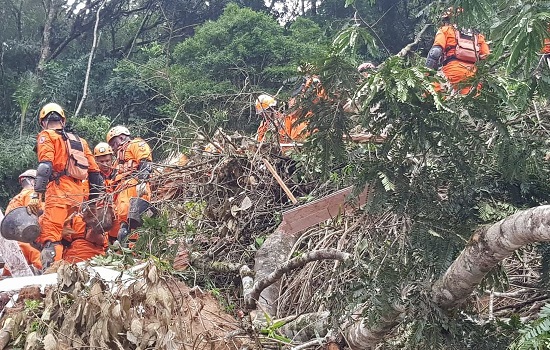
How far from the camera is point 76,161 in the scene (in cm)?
674

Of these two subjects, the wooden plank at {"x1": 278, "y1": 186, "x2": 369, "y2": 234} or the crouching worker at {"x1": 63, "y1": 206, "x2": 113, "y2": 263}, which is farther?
the crouching worker at {"x1": 63, "y1": 206, "x2": 113, "y2": 263}

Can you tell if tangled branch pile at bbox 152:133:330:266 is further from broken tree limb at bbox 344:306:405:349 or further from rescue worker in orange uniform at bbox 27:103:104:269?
broken tree limb at bbox 344:306:405:349

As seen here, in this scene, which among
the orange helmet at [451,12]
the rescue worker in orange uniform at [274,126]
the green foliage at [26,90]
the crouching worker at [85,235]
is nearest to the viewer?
the orange helmet at [451,12]

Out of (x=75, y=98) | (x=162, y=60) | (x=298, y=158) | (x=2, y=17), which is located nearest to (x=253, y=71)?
(x=162, y=60)

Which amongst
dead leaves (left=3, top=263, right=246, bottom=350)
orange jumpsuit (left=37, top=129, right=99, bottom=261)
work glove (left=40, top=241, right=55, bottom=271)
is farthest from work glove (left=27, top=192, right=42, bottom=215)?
dead leaves (left=3, top=263, right=246, bottom=350)

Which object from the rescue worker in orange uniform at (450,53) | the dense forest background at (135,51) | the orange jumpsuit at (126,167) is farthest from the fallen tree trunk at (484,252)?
the dense forest background at (135,51)

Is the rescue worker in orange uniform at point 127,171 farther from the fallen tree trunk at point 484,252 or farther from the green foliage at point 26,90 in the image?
the green foliage at point 26,90

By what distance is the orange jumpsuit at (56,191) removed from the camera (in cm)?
641

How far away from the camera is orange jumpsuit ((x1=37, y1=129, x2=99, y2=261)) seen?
21.0 feet

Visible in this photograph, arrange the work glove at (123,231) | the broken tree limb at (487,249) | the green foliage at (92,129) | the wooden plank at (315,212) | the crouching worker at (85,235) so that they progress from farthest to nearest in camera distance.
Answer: the green foliage at (92,129)
the crouching worker at (85,235)
the work glove at (123,231)
the wooden plank at (315,212)
the broken tree limb at (487,249)

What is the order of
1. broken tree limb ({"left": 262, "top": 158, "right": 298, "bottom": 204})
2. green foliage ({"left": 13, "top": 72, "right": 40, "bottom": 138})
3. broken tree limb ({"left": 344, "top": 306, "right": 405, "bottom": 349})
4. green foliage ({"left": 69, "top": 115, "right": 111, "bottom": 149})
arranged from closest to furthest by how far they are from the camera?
broken tree limb ({"left": 344, "top": 306, "right": 405, "bottom": 349}) → broken tree limb ({"left": 262, "top": 158, "right": 298, "bottom": 204}) → green foliage ({"left": 69, "top": 115, "right": 111, "bottom": 149}) → green foliage ({"left": 13, "top": 72, "right": 40, "bottom": 138})

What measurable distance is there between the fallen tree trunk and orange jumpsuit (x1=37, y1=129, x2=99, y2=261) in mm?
4188

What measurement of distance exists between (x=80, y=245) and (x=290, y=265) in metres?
3.49

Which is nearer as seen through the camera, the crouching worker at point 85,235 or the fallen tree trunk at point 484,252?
the fallen tree trunk at point 484,252
